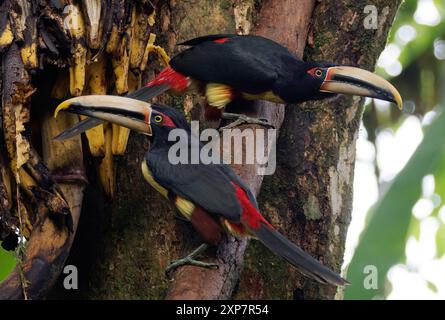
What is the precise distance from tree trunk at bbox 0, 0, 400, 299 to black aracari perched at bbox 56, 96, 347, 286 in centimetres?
11

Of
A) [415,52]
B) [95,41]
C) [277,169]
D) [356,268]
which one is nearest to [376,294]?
[356,268]

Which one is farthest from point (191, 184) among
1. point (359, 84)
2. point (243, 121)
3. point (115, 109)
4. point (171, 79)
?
point (359, 84)

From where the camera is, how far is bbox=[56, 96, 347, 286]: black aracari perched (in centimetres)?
316

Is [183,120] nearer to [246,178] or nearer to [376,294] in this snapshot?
[246,178]

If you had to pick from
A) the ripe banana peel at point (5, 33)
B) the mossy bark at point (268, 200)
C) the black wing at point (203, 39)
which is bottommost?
the mossy bark at point (268, 200)

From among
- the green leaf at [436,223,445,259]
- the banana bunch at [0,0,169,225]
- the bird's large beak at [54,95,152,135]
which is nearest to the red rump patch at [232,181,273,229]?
the bird's large beak at [54,95,152,135]

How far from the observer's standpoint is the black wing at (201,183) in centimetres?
322

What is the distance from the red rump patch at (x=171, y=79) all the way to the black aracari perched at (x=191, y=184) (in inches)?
13.6

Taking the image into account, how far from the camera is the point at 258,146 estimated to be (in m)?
3.54

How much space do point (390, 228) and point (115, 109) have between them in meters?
1.18

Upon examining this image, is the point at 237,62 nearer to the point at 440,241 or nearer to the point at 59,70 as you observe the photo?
the point at 59,70

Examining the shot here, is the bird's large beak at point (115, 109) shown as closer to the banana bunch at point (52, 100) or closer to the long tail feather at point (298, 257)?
the banana bunch at point (52, 100)

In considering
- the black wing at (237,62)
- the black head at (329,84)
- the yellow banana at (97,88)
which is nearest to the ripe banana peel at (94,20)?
the yellow banana at (97,88)

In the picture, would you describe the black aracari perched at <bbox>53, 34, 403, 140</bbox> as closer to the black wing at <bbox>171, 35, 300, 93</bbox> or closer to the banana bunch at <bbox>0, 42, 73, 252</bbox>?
the black wing at <bbox>171, 35, 300, 93</bbox>
